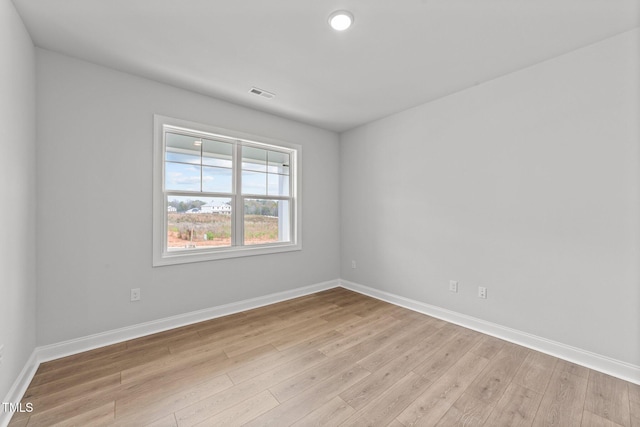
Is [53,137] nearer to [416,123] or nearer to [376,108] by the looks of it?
[376,108]

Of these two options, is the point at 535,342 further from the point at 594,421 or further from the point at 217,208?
the point at 217,208

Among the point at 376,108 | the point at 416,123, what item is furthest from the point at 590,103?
the point at 376,108

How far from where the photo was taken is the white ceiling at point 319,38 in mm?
1792

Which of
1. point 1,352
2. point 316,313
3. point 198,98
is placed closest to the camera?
point 1,352

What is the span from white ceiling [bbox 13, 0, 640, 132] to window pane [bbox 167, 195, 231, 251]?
1277mm

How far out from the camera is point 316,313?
3250 millimetres

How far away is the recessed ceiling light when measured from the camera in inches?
72.0

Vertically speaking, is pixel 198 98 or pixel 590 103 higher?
pixel 198 98

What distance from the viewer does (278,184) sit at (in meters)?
3.91

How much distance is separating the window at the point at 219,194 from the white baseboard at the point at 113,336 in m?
0.61

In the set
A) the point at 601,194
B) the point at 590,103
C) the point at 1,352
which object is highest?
the point at 590,103

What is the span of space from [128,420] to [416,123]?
3824mm

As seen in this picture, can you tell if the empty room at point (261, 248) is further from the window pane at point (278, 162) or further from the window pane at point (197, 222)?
the window pane at point (278, 162)

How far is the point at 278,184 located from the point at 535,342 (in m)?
3.40
